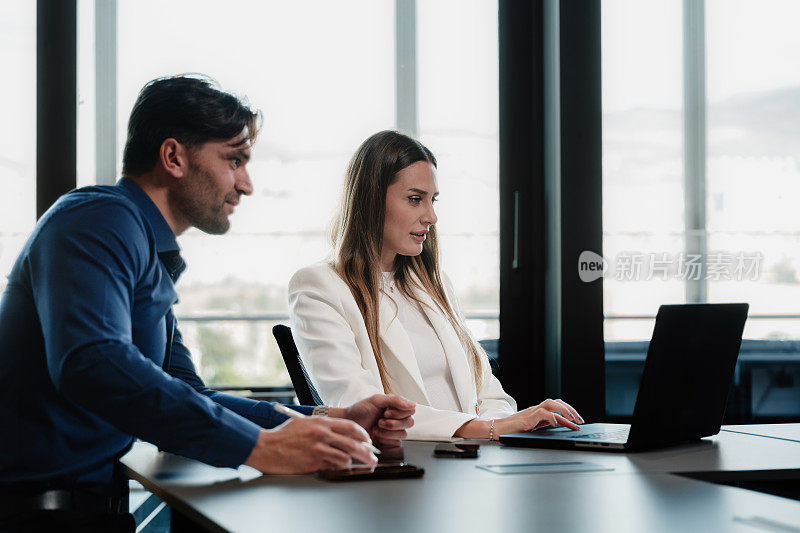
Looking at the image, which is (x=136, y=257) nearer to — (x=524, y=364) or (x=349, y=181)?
(x=349, y=181)

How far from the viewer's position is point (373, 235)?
→ 2.38 metres

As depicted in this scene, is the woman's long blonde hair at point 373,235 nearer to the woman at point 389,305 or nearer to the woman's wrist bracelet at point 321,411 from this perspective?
the woman at point 389,305

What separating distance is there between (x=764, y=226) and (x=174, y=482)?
135 inches

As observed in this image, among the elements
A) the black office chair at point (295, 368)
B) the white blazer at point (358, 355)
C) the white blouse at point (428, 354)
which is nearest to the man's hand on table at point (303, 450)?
the white blazer at point (358, 355)

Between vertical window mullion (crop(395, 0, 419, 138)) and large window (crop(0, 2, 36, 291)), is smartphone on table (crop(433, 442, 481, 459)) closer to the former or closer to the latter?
vertical window mullion (crop(395, 0, 419, 138))

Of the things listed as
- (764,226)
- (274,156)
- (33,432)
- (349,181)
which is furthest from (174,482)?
(764,226)

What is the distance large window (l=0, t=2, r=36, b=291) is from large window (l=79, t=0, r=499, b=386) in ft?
1.74

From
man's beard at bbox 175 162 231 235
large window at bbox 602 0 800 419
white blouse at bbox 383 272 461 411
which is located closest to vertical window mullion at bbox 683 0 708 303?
large window at bbox 602 0 800 419

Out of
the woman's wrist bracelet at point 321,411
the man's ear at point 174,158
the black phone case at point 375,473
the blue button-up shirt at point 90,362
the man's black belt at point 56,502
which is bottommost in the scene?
the man's black belt at point 56,502

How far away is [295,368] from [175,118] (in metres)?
0.84

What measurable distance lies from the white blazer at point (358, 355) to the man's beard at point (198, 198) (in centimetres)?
58

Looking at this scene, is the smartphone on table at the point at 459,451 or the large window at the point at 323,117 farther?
the large window at the point at 323,117

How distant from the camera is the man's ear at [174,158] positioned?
155 cm

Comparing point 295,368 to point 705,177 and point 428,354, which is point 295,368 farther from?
point 705,177
